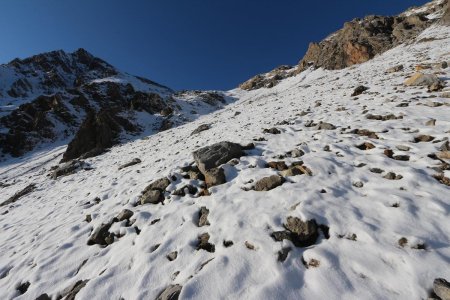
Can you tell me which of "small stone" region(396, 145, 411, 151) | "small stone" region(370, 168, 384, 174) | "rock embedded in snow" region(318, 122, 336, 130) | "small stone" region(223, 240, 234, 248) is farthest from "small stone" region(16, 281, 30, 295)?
"rock embedded in snow" region(318, 122, 336, 130)

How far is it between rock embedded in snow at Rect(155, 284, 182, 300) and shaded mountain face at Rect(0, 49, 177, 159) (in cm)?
2241

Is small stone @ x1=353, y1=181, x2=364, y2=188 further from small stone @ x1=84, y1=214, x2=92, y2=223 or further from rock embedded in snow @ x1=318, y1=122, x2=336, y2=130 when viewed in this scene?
small stone @ x1=84, y1=214, x2=92, y2=223

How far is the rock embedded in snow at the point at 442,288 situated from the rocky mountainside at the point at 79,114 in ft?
80.8

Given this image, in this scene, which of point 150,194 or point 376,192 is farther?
point 150,194

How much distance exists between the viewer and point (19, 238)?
8.06 m

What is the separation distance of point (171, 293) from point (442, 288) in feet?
12.0

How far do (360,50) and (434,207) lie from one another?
167 feet

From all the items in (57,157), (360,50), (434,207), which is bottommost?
(57,157)

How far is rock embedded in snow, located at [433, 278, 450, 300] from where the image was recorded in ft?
10.7

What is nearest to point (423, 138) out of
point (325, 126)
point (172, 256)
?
point (325, 126)

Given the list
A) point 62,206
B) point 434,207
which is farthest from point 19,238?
point 434,207

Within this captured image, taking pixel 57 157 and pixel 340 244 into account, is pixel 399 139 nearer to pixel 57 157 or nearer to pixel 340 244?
pixel 340 244

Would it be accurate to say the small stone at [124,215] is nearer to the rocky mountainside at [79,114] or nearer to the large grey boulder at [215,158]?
the large grey boulder at [215,158]

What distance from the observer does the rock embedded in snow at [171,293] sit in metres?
4.14
